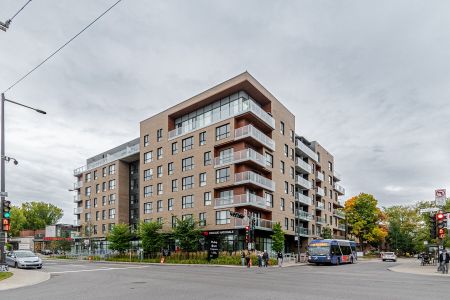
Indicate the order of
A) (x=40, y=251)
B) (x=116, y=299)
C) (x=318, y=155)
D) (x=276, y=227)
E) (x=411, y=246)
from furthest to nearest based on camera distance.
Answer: (x=40, y=251) → (x=411, y=246) → (x=318, y=155) → (x=276, y=227) → (x=116, y=299)

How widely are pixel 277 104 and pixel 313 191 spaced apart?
18.9 metres

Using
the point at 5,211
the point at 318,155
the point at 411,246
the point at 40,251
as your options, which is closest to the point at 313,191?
the point at 318,155

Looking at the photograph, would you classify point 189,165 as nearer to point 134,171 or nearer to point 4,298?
point 134,171

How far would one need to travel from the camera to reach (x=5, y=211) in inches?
824

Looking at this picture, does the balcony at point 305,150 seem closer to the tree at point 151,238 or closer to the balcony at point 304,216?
the balcony at point 304,216

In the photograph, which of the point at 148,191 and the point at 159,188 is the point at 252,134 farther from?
the point at 148,191

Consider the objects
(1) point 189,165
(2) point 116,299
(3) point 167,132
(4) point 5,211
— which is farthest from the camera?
(3) point 167,132

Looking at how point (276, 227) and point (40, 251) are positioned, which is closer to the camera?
point (276, 227)

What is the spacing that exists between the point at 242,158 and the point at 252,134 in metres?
2.90

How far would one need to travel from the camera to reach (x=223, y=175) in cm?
4666

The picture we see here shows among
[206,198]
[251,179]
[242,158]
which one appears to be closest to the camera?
[251,179]

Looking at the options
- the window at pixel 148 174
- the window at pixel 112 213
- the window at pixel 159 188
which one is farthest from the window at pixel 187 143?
the window at pixel 112 213

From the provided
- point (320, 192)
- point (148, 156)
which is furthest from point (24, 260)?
point (320, 192)

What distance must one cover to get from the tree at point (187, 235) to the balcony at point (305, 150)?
864 inches
